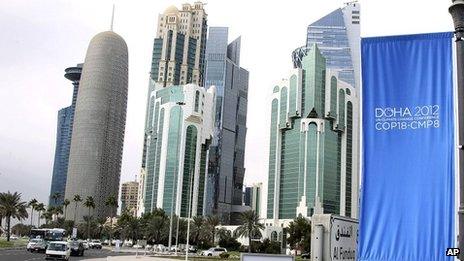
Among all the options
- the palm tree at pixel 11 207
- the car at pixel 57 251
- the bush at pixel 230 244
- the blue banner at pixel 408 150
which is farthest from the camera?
the bush at pixel 230 244

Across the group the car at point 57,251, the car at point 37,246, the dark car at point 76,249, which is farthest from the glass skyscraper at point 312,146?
the car at point 57,251

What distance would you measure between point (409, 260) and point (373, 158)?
2.25m

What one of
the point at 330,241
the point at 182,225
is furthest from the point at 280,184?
the point at 330,241

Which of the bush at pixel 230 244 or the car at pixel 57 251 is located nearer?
the car at pixel 57 251

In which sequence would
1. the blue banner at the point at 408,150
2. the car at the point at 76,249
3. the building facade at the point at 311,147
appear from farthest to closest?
the building facade at the point at 311,147
the car at the point at 76,249
the blue banner at the point at 408,150

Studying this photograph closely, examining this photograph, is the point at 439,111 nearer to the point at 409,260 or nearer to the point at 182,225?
the point at 409,260

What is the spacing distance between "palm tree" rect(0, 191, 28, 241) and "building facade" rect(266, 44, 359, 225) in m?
78.8

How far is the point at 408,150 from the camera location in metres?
11.9

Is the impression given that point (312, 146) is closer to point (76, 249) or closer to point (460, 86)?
point (76, 249)

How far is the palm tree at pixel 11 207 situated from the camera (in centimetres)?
11956

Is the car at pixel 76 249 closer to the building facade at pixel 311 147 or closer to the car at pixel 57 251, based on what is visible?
the car at pixel 57 251

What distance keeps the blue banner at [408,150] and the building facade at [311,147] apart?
156313 millimetres

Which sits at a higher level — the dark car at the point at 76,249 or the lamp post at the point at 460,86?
the lamp post at the point at 460,86

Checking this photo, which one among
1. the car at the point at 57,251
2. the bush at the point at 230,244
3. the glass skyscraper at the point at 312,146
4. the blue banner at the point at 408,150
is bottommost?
the bush at the point at 230,244
